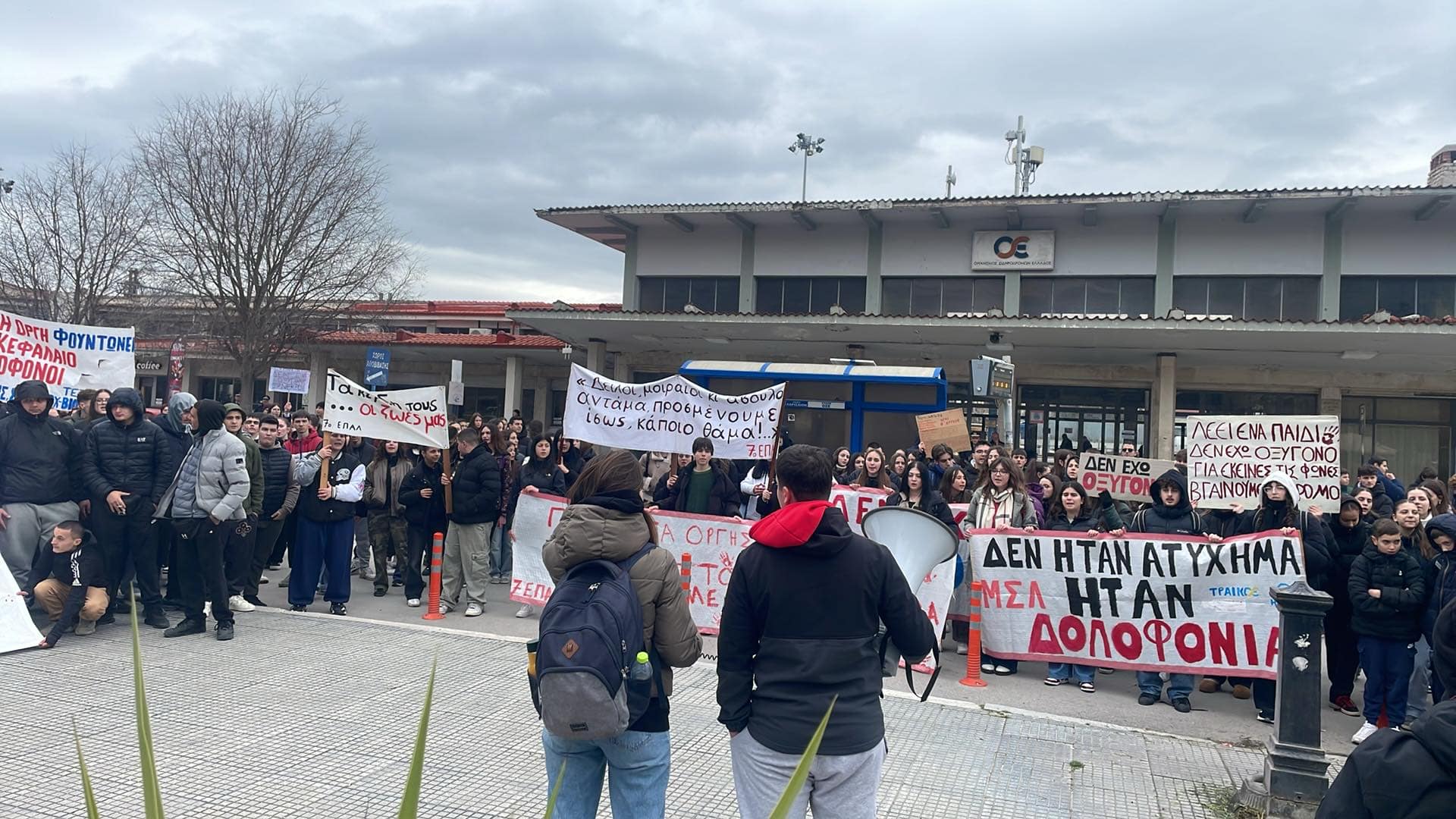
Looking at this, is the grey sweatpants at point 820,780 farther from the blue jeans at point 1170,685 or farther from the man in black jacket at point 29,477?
the man in black jacket at point 29,477

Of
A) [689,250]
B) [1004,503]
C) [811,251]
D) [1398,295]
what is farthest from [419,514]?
[1398,295]

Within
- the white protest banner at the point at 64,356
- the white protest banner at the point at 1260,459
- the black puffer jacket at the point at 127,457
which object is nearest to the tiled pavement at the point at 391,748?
the black puffer jacket at the point at 127,457

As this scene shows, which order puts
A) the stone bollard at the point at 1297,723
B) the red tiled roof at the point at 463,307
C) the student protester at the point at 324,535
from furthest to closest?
the red tiled roof at the point at 463,307 < the student protester at the point at 324,535 < the stone bollard at the point at 1297,723

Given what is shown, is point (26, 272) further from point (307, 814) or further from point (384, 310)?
point (307, 814)

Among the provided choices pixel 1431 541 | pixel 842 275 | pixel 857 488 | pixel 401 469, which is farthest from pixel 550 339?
pixel 1431 541

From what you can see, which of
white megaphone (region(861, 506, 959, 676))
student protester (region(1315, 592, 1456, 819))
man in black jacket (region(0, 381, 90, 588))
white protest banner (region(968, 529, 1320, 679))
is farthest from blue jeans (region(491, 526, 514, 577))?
student protester (region(1315, 592, 1456, 819))

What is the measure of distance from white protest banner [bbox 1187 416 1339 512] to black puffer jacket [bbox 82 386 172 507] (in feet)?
30.1

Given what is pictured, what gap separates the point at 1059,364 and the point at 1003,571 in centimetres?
1437

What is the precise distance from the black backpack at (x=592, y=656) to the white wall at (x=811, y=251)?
2018 centimetres

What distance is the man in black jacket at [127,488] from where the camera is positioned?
7.91m

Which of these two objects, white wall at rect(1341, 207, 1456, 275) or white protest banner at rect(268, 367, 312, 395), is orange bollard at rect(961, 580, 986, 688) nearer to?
white wall at rect(1341, 207, 1456, 275)

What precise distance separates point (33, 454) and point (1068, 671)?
8.79m

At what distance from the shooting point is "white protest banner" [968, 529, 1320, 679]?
7234 mm

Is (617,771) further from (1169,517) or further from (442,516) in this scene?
(442,516)
